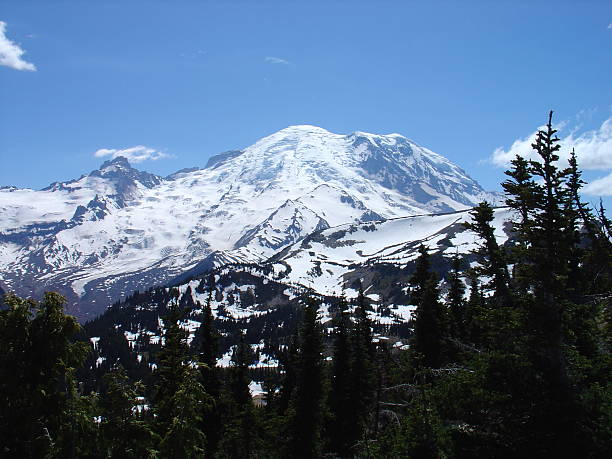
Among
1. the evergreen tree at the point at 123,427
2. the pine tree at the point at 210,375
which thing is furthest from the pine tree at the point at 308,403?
the evergreen tree at the point at 123,427

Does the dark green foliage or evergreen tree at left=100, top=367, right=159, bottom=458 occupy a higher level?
the dark green foliage

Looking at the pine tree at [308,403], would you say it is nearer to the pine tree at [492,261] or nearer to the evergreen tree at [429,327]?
the evergreen tree at [429,327]

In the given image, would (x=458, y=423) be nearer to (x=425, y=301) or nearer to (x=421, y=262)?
(x=425, y=301)

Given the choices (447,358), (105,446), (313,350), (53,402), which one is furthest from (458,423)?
(447,358)

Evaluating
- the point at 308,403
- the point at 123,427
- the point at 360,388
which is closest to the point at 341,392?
the point at 360,388

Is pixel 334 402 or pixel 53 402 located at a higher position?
pixel 53 402

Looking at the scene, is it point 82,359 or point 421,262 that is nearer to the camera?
point 82,359

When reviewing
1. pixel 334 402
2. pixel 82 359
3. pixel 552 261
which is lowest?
pixel 334 402

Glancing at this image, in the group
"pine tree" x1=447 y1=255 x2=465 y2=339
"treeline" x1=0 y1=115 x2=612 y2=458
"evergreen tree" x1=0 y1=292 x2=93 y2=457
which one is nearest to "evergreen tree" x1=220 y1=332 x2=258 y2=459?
"treeline" x1=0 y1=115 x2=612 y2=458

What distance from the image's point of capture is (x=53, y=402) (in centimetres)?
1639

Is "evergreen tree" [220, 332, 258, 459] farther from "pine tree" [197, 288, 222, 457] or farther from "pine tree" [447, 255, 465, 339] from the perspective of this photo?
"pine tree" [447, 255, 465, 339]

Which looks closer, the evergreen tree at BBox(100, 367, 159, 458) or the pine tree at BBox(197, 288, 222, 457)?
the evergreen tree at BBox(100, 367, 159, 458)

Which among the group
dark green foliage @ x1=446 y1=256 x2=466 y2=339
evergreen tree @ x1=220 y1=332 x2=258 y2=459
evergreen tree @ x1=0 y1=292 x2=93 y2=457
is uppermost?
dark green foliage @ x1=446 y1=256 x2=466 y2=339

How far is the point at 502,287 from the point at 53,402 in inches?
989
